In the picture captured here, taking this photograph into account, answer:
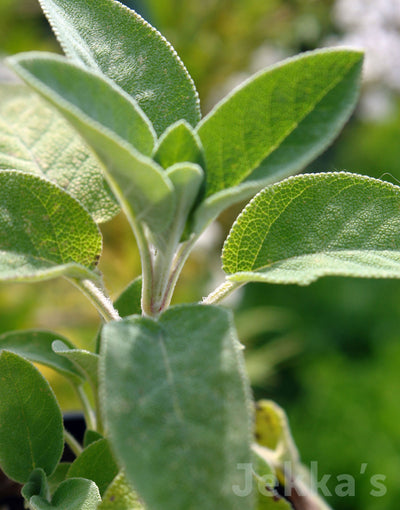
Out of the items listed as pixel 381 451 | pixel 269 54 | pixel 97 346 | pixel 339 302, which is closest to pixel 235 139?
pixel 97 346

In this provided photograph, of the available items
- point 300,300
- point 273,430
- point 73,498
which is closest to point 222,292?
point 73,498

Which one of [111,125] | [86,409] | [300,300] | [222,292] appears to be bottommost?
[300,300]

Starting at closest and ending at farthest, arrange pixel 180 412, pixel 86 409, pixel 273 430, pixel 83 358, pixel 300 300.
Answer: pixel 180 412, pixel 83 358, pixel 86 409, pixel 273 430, pixel 300 300

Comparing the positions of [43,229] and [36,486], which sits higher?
[43,229]

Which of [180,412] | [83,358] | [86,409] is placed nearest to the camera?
[180,412]

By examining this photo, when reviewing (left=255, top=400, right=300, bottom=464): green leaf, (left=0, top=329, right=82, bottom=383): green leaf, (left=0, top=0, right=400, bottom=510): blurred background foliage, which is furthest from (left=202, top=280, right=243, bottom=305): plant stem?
(left=0, top=0, right=400, bottom=510): blurred background foliage

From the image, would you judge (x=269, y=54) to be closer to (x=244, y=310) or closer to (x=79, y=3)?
(x=244, y=310)

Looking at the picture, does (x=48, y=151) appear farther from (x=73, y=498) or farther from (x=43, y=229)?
(x=73, y=498)

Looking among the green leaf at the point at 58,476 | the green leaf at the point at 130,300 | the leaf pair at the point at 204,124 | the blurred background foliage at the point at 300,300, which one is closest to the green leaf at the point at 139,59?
the leaf pair at the point at 204,124
